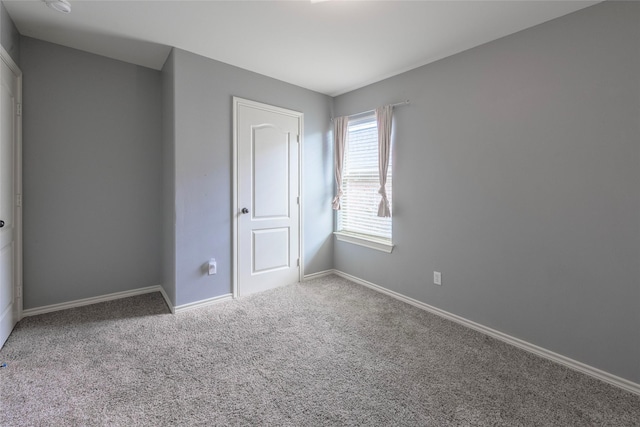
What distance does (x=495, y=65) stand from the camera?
2.43 metres

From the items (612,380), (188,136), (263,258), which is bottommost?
(612,380)

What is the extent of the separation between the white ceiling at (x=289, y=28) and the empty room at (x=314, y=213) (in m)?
0.02

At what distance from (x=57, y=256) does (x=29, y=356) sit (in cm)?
107

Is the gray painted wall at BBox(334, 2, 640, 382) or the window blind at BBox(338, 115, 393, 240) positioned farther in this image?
the window blind at BBox(338, 115, 393, 240)

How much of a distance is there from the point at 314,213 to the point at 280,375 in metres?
2.26

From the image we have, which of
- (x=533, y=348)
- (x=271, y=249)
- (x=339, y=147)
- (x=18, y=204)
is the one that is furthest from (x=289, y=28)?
(x=533, y=348)

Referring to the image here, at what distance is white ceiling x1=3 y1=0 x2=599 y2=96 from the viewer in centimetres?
209

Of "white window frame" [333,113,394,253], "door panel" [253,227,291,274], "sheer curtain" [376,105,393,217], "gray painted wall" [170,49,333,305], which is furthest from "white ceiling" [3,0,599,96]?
"door panel" [253,227,291,274]

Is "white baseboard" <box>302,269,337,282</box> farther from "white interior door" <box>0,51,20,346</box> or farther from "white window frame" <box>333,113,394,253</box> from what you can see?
"white interior door" <box>0,51,20,346</box>

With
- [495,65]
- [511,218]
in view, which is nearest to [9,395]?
[511,218]

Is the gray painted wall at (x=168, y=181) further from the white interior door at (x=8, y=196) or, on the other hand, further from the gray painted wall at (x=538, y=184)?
the gray painted wall at (x=538, y=184)

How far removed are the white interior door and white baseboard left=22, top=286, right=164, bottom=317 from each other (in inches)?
6.8

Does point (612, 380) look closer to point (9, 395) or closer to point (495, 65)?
point (495, 65)

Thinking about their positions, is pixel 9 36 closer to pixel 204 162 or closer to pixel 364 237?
pixel 204 162
